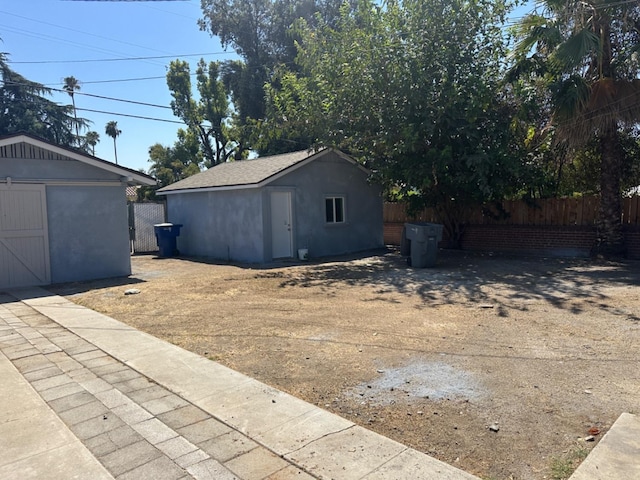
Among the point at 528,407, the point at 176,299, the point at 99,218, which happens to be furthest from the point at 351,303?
the point at 99,218

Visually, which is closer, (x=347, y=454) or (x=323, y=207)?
(x=347, y=454)

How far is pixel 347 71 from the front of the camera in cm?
1438

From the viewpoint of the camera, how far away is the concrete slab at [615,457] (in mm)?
2939

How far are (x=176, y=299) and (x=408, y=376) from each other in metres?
5.89

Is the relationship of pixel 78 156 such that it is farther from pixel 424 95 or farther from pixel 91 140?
pixel 91 140

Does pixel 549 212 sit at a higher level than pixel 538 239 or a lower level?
higher

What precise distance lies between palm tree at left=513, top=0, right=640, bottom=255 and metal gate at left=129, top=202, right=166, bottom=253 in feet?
48.2

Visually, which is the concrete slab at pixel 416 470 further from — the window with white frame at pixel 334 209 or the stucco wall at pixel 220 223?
the window with white frame at pixel 334 209

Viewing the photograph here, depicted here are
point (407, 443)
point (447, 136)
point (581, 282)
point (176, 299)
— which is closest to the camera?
point (407, 443)

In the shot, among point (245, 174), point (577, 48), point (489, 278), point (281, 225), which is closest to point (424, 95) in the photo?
point (577, 48)

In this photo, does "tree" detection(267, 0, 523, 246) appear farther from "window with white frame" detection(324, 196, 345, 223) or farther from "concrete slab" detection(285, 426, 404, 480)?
"concrete slab" detection(285, 426, 404, 480)

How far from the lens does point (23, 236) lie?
1073 centimetres

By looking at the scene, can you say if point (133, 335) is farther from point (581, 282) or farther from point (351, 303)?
point (581, 282)

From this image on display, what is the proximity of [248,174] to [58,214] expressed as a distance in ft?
20.9
